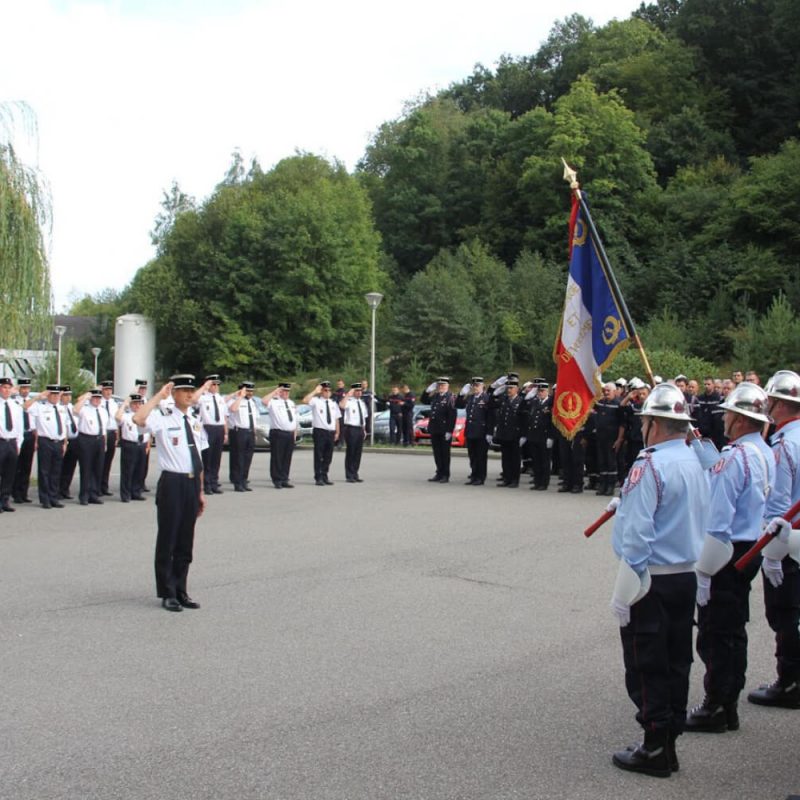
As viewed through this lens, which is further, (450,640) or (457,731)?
(450,640)

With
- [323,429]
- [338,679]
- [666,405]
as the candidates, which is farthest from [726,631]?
[323,429]

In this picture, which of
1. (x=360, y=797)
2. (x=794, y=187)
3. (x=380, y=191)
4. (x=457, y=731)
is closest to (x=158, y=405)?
(x=457, y=731)

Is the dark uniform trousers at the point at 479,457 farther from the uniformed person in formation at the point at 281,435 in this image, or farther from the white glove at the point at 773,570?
the white glove at the point at 773,570

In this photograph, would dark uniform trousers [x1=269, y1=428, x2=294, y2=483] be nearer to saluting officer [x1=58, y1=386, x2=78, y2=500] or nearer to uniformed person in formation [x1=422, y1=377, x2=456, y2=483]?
uniformed person in formation [x1=422, y1=377, x2=456, y2=483]

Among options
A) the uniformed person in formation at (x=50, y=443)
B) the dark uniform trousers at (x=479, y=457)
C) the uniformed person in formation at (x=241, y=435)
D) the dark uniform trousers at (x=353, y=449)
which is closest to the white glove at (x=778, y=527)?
the uniformed person in formation at (x=50, y=443)

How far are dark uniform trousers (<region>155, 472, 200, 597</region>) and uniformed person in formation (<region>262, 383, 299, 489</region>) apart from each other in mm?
10518

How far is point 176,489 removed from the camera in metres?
9.50

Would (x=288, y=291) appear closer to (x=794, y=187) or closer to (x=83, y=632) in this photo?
(x=794, y=187)

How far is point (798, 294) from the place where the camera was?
4566 cm

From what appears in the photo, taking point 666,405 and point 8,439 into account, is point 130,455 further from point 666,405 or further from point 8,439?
point 666,405

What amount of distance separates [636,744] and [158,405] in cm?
595

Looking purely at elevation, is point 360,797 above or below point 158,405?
below

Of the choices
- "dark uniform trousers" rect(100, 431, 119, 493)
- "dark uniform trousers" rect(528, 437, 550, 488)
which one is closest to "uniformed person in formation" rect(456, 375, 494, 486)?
"dark uniform trousers" rect(528, 437, 550, 488)

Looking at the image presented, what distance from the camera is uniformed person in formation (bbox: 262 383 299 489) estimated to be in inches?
796
